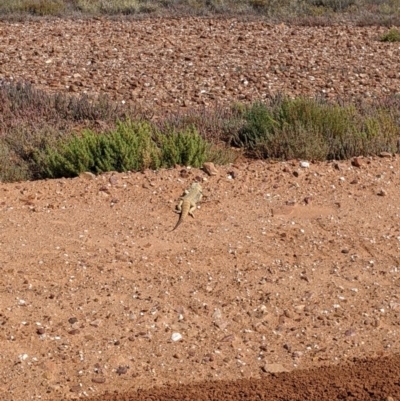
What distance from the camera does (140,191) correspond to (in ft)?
26.0

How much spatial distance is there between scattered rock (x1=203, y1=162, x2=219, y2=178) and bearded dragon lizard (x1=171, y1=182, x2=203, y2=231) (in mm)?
473

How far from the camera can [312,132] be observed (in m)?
9.20

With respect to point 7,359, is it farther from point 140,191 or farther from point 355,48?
point 355,48

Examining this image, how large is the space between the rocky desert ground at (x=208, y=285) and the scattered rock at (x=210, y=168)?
2.2 inches

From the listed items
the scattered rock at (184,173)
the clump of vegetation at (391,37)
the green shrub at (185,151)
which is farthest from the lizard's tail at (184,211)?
the clump of vegetation at (391,37)

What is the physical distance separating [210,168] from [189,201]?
0.90 m

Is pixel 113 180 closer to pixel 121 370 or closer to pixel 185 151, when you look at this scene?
pixel 185 151

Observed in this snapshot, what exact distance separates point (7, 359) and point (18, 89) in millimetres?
6792

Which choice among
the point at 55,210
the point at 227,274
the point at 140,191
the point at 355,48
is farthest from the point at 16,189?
the point at 355,48

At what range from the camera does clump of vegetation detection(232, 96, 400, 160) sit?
892 cm

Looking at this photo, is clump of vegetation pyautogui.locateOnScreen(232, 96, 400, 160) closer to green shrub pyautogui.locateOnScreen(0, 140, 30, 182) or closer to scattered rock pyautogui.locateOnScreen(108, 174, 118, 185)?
scattered rock pyautogui.locateOnScreen(108, 174, 118, 185)

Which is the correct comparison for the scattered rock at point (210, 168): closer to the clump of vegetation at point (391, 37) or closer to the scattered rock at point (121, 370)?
the scattered rock at point (121, 370)

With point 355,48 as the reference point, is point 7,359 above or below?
above

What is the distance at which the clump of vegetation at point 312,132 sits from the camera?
29.3ft
